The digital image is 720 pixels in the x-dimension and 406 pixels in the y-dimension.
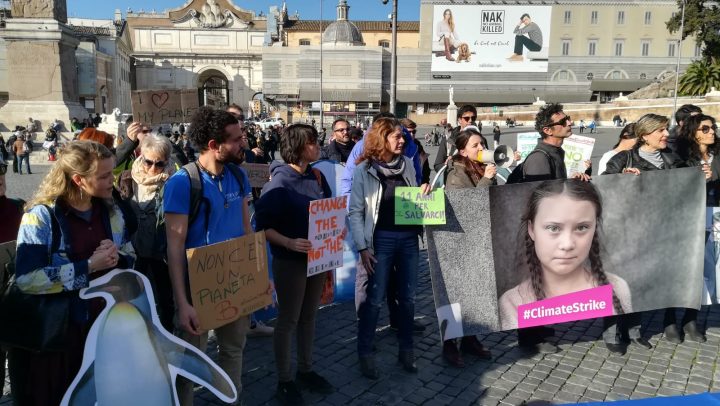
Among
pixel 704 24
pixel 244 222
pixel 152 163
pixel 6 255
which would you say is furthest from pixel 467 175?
pixel 704 24

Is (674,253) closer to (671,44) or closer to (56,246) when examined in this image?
(56,246)

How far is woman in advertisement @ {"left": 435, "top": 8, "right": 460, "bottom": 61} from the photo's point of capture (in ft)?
239

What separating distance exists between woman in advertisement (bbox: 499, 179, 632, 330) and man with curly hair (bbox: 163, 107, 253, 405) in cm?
225

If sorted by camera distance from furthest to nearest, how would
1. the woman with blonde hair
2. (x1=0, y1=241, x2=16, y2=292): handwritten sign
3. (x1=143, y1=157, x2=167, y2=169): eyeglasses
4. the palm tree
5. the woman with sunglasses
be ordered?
the palm tree, the woman with sunglasses, (x1=143, y1=157, x2=167, y2=169): eyeglasses, (x1=0, y1=241, x2=16, y2=292): handwritten sign, the woman with blonde hair

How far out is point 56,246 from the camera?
254 cm

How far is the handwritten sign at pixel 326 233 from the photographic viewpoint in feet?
12.0

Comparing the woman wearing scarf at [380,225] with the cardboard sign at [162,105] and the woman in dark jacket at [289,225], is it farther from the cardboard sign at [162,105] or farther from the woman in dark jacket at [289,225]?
the cardboard sign at [162,105]

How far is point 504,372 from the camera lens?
13.8ft

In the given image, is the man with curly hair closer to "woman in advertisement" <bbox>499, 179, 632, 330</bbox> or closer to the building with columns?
"woman in advertisement" <bbox>499, 179, 632, 330</bbox>

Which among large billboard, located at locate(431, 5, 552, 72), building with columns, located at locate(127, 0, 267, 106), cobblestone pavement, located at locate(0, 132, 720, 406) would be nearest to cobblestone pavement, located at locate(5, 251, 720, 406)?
cobblestone pavement, located at locate(0, 132, 720, 406)

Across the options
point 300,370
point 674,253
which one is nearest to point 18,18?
point 300,370

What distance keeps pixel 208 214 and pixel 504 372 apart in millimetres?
2594

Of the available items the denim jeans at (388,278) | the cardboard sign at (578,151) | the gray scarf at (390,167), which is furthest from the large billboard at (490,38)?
the denim jeans at (388,278)

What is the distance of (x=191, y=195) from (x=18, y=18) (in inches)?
721
